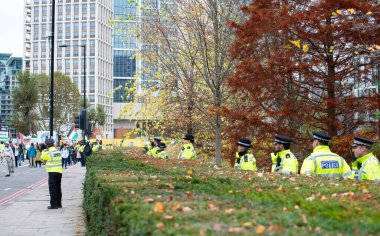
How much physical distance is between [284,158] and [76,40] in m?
144

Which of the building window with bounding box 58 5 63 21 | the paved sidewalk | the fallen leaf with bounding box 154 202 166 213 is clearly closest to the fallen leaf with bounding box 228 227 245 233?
the fallen leaf with bounding box 154 202 166 213

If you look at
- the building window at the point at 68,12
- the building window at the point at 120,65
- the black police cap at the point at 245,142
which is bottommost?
the black police cap at the point at 245,142

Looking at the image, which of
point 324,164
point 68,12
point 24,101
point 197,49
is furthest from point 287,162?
point 68,12

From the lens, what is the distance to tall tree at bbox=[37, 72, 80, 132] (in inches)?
3999

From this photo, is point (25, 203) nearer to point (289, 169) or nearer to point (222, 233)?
point (289, 169)

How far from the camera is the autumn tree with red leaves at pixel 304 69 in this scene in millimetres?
14469

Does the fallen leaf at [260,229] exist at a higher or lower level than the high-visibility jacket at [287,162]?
lower

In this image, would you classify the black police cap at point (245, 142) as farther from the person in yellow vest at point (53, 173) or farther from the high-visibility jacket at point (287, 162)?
the person in yellow vest at point (53, 173)

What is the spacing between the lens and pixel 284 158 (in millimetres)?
11930

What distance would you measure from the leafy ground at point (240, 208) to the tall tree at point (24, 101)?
88868mm

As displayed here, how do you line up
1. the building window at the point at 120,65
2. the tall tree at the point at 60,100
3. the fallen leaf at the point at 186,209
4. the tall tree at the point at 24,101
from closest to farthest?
the fallen leaf at the point at 186,209
the tall tree at the point at 24,101
the tall tree at the point at 60,100
the building window at the point at 120,65

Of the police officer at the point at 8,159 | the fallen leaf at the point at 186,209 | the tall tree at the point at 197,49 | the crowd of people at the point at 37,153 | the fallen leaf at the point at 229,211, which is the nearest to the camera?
the fallen leaf at the point at 229,211

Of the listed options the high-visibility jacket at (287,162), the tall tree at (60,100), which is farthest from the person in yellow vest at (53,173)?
the tall tree at (60,100)

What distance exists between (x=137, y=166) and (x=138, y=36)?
9.75 m
